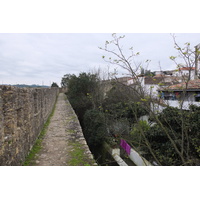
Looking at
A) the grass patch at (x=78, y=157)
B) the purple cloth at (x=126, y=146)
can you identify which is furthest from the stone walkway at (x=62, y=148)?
the purple cloth at (x=126, y=146)

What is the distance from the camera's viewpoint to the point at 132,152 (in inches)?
334

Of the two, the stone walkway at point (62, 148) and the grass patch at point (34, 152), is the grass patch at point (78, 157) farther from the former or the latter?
the grass patch at point (34, 152)

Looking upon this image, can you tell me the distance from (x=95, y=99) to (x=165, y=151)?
830cm

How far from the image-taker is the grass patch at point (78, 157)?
3.46 metres

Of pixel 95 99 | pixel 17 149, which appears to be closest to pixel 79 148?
pixel 17 149

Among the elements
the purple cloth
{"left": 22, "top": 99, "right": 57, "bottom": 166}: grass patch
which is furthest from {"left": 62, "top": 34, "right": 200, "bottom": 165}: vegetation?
{"left": 22, "top": 99, "right": 57, "bottom": 166}: grass patch

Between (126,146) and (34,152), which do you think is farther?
(126,146)

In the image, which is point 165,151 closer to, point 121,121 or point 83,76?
point 121,121

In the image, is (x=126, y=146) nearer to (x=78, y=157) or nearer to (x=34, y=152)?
(x=78, y=157)

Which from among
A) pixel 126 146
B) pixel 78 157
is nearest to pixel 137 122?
pixel 78 157

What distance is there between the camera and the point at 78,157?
3.77 m

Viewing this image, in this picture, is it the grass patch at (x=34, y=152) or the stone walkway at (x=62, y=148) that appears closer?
the grass patch at (x=34, y=152)

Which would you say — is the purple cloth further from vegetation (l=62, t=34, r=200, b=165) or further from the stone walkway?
the stone walkway

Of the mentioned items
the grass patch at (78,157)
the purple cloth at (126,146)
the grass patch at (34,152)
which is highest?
the grass patch at (34,152)
